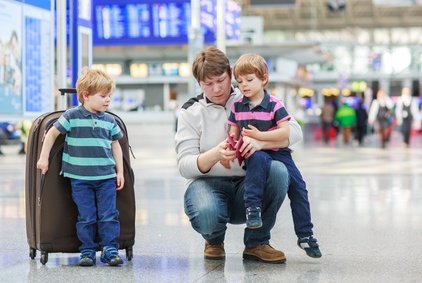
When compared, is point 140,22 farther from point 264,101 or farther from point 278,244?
point 264,101

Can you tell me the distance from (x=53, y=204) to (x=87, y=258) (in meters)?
0.39

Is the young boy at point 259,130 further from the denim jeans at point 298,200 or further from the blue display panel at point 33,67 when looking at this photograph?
the blue display panel at point 33,67

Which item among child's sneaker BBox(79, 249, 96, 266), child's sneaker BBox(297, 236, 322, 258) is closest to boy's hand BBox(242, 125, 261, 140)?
child's sneaker BBox(297, 236, 322, 258)

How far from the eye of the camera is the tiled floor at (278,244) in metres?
5.92

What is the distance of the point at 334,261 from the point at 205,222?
88cm

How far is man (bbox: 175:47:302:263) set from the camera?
20.3 feet

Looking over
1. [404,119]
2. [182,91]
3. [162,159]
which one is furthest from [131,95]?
[162,159]

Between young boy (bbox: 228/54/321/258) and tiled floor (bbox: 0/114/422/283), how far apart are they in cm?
32

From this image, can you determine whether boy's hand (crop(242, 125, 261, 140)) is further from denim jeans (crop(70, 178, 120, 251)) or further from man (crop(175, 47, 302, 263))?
denim jeans (crop(70, 178, 120, 251))

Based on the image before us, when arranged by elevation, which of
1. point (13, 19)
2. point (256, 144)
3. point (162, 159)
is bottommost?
point (162, 159)

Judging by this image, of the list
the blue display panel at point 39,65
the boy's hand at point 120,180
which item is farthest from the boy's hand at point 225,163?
the blue display panel at point 39,65

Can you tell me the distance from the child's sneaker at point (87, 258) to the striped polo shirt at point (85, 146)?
1.46 ft

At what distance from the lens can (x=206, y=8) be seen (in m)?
A: 22.2

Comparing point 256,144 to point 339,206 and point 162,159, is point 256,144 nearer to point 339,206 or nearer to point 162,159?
point 339,206
